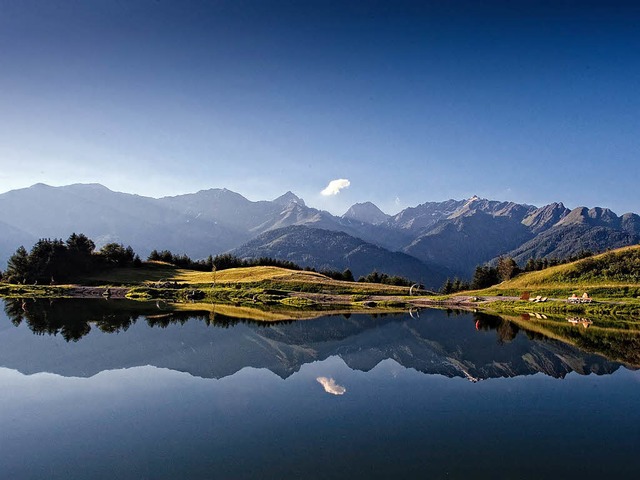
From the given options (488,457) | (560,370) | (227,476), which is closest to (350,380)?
(488,457)

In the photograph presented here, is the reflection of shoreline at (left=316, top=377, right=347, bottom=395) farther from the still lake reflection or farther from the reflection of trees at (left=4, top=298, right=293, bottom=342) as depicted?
the reflection of trees at (left=4, top=298, right=293, bottom=342)

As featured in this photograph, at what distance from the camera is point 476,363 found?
1697 inches

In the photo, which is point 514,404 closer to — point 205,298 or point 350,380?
point 350,380

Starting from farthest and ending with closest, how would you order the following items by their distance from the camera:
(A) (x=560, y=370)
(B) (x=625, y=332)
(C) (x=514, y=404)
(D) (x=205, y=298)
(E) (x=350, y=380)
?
(D) (x=205, y=298)
(B) (x=625, y=332)
(A) (x=560, y=370)
(E) (x=350, y=380)
(C) (x=514, y=404)

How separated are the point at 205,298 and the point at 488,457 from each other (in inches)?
3685

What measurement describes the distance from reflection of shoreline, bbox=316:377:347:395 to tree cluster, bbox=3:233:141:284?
111m

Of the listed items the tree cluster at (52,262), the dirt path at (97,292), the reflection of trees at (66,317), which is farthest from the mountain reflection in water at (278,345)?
the tree cluster at (52,262)

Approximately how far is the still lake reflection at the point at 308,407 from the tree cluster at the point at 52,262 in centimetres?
7824

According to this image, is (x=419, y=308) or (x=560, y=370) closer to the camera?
(x=560, y=370)

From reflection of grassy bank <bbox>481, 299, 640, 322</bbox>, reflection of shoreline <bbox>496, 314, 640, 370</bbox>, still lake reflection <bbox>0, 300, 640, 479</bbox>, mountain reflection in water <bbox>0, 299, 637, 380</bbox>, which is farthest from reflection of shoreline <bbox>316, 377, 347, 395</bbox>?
reflection of grassy bank <bbox>481, 299, 640, 322</bbox>

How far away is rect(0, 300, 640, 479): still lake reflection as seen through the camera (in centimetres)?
1984

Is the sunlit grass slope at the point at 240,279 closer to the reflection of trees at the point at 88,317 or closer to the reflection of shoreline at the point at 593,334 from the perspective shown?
the reflection of trees at the point at 88,317

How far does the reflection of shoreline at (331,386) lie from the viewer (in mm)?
31598

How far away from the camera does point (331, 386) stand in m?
33.3
